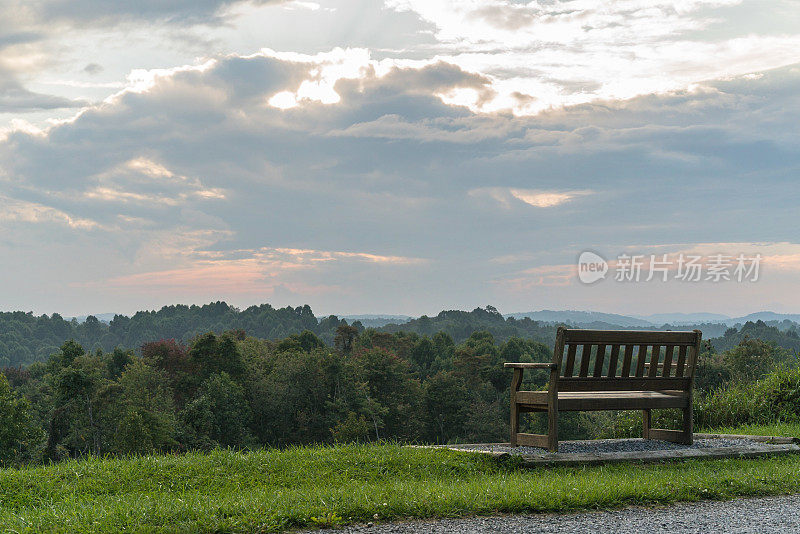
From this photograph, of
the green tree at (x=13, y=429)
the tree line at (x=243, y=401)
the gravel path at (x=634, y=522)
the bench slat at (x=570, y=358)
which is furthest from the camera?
the tree line at (x=243, y=401)

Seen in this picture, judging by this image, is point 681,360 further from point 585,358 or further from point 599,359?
point 585,358

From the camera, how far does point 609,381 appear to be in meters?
8.59

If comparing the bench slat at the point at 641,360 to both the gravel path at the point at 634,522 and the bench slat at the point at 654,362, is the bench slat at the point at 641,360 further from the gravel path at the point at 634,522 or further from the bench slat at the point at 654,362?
the gravel path at the point at 634,522

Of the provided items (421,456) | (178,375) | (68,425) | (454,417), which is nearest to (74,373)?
(68,425)

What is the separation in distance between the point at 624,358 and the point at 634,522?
134 inches

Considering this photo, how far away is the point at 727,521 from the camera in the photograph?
5.38 m

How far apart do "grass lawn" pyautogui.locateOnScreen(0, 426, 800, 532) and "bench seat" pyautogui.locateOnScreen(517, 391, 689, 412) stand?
720mm

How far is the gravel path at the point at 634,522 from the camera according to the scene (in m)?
5.05

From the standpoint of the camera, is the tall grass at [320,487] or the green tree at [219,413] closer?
the tall grass at [320,487]

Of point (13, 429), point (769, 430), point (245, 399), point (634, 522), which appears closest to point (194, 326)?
point (245, 399)

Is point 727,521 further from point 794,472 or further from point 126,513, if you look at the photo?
point 126,513

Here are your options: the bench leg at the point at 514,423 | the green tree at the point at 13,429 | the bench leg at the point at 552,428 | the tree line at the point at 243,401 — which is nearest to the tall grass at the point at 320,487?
the bench leg at the point at 552,428

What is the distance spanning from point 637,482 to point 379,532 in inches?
103

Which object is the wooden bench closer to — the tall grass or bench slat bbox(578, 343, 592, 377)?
bench slat bbox(578, 343, 592, 377)
